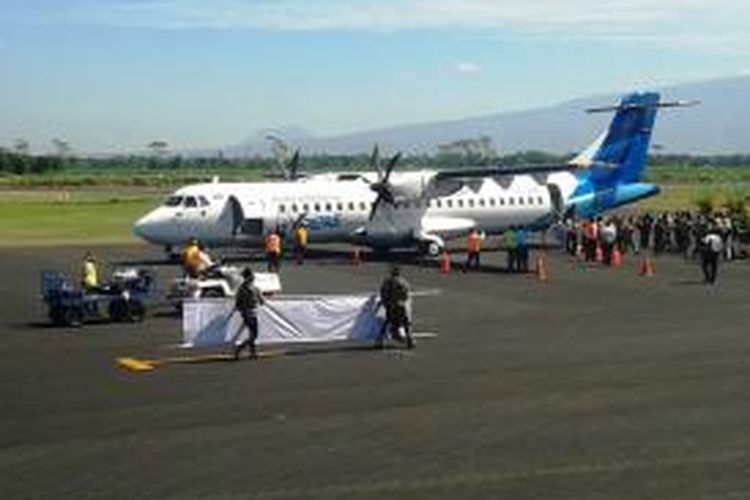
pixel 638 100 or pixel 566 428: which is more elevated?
pixel 638 100

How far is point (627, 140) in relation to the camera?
49656 mm

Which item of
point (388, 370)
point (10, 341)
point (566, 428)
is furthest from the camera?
point (10, 341)

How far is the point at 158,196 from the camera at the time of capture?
96.7m

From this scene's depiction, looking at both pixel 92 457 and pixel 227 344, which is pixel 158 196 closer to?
pixel 227 344

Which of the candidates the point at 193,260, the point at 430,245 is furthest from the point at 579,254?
the point at 193,260

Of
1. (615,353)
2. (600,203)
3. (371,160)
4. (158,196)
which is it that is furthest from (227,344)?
(158,196)

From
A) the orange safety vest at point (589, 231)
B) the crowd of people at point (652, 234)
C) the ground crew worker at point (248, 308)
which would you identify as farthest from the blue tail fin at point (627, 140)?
the ground crew worker at point (248, 308)

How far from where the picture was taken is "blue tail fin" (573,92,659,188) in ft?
162

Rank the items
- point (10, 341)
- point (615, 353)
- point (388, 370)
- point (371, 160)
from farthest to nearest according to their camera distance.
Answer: point (371, 160), point (10, 341), point (615, 353), point (388, 370)

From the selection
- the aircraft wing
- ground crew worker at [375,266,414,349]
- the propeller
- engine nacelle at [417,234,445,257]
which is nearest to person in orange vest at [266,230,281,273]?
the propeller

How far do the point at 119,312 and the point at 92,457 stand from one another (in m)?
12.7

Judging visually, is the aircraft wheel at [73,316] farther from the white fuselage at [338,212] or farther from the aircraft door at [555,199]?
the aircraft door at [555,199]

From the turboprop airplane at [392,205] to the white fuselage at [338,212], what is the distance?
0.03m

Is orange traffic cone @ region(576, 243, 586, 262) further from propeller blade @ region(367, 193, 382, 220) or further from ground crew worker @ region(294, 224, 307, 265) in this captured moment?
ground crew worker @ region(294, 224, 307, 265)
